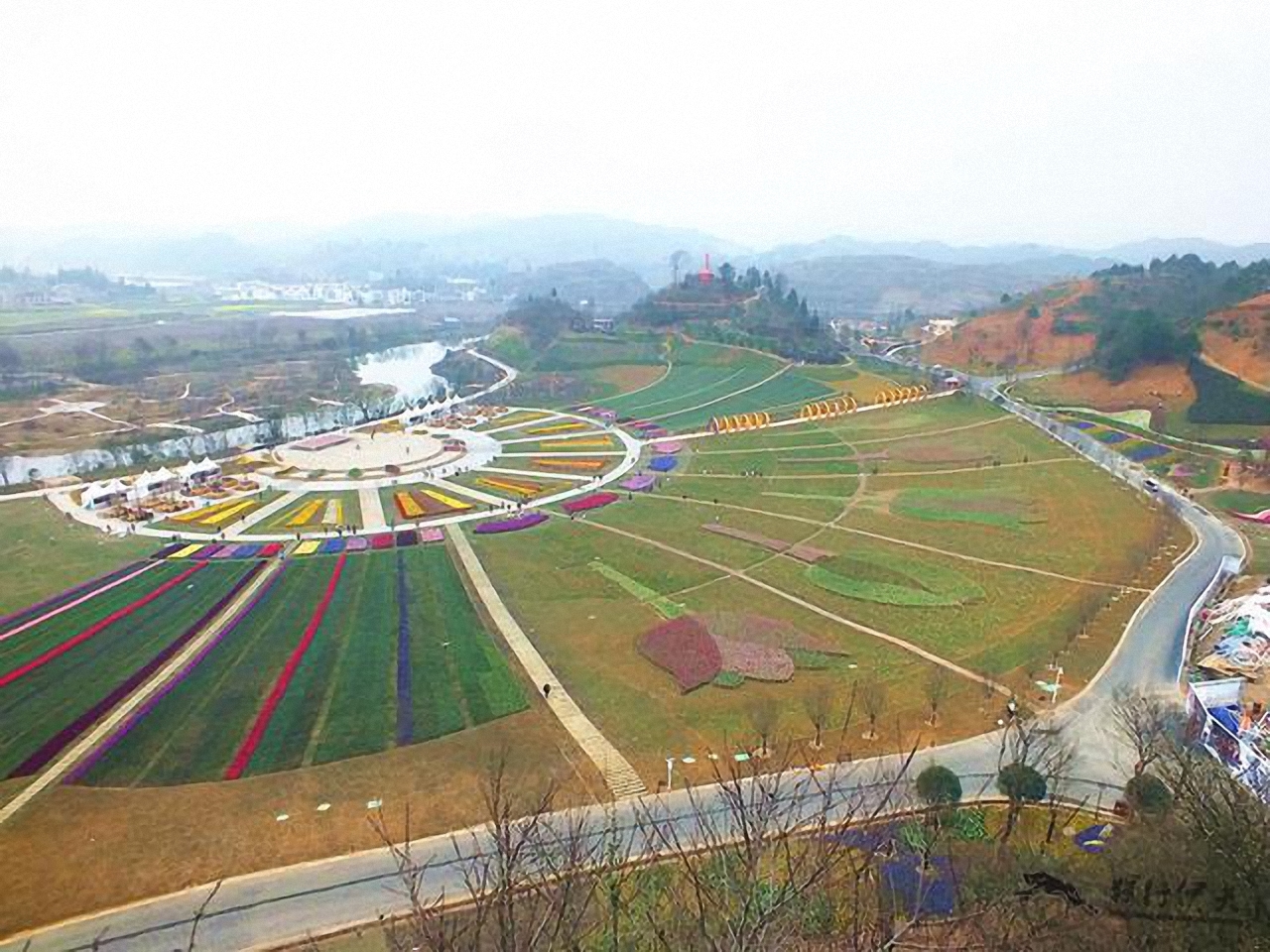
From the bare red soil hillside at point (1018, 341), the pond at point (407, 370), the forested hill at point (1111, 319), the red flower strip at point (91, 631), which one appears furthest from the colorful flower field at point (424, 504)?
the bare red soil hillside at point (1018, 341)

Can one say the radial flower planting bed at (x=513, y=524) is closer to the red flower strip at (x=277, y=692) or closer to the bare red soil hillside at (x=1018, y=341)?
the red flower strip at (x=277, y=692)

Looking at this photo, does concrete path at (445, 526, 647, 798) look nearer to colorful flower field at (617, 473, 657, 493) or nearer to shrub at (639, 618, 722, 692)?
shrub at (639, 618, 722, 692)

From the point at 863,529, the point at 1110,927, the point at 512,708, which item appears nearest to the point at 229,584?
the point at 512,708

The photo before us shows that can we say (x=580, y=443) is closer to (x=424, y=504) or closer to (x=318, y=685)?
(x=424, y=504)

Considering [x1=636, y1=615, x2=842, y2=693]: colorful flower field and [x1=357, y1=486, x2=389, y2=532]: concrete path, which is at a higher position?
[x1=357, y1=486, x2=389, y2=532]: concrete path

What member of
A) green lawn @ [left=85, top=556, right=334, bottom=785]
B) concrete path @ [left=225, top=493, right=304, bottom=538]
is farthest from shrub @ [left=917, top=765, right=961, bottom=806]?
concrete path @ [left=225, top=493, right=304, bottom=538]

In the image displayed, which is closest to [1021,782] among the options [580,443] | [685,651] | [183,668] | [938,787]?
[938,787]
